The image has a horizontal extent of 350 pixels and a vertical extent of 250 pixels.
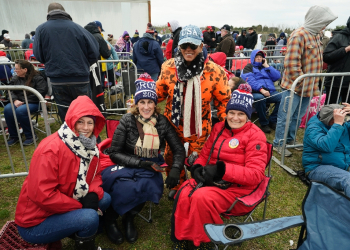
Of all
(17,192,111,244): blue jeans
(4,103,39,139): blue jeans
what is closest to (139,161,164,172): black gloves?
(17,192,111,244): blue jeans

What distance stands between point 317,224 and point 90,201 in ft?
6.03

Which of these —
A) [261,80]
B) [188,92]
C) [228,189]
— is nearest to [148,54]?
[261,80]

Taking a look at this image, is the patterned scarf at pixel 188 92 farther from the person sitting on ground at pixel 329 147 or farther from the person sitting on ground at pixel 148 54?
the person sitting on ground at pixel 148 54

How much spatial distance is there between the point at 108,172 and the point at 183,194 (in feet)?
2.74

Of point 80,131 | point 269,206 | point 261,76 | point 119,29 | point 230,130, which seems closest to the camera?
point 80,131

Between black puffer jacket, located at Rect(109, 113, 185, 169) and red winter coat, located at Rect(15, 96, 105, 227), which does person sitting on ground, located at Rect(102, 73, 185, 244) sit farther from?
red winter coat, located at Rect(15, 96, 105, 227)

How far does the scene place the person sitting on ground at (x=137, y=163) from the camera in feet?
7.79

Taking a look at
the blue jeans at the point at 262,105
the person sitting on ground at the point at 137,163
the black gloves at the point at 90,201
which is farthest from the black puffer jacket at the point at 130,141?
the blue jeans at the point at 262,105

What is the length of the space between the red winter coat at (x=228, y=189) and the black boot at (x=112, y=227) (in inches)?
26.4

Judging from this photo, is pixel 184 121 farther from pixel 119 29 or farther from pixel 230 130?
pixel 119 29

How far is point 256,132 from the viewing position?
2346 millimetres

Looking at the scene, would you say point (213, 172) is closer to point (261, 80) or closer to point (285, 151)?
point (285, 151)

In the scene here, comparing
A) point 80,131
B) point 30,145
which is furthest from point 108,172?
point 30,145

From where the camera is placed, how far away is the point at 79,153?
1980 mm
